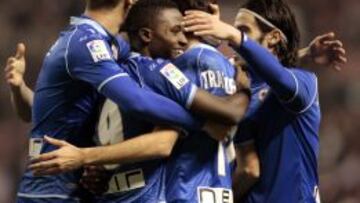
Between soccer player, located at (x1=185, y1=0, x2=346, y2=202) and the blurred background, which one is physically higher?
soccer player, located at (x1=185, y1=0, x2=346, y2=202)

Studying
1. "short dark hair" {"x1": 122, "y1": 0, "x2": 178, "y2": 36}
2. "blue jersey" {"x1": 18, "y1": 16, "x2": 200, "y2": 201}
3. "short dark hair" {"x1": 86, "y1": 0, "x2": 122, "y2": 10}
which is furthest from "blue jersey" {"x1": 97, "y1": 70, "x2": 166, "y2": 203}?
"short dark hair" {"x1": 86, "y1": 0, "x2": 122, "y2": 10}

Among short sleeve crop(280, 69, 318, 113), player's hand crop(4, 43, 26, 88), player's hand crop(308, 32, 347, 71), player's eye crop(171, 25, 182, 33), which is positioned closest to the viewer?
player's eye crop(171, 25, 182, 33)

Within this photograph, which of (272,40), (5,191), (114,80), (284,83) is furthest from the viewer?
(5,191)

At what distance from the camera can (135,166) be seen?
3.96 metres

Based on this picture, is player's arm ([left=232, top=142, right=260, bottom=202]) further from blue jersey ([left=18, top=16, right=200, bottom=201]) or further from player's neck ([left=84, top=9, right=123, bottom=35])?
player's neck ([left=84, top=9, right=123, bottom=35])

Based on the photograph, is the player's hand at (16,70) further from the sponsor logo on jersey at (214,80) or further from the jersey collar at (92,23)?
the sponsor logo on jersey at (214,80)

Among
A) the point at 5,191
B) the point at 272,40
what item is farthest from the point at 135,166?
the point at 5,191

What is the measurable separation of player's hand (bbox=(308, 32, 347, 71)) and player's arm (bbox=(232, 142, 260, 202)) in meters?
0.62

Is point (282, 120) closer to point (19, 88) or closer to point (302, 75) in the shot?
point (302, 75)

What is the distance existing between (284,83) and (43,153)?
91 centimetres

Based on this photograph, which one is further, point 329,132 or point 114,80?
point 329,132

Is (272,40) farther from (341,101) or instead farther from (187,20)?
(341,101)

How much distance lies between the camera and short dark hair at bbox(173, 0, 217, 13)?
414 cm

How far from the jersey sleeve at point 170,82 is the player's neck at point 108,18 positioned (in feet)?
0.74
